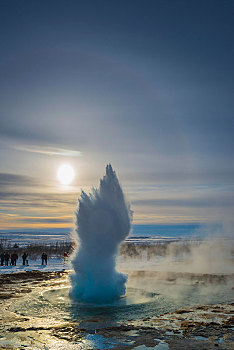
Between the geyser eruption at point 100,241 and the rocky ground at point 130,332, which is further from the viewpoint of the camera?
the geyser eruption at point 100,241

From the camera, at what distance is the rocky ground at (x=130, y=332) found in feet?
30.8

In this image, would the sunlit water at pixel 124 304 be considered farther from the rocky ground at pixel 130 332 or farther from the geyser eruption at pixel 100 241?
the geyser eruption at pixel 100 241

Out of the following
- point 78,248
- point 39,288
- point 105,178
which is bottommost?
point 39,288

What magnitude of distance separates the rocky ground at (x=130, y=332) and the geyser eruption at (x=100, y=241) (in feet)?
14.5

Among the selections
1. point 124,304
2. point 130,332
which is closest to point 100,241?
point 124,304

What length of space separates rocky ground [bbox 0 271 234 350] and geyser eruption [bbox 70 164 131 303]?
14.5 feet

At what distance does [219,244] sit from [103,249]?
137ft

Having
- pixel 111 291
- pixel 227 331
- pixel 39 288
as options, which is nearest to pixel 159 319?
pixel 227 331

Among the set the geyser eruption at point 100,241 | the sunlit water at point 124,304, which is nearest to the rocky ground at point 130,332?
the sunlit water at point 124,304

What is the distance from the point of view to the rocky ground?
9.40 meters

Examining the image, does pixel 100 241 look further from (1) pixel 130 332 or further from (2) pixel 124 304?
(1) pixel 130 332

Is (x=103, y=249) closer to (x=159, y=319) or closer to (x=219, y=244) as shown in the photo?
(x=159, y=319)

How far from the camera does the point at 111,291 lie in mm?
17312

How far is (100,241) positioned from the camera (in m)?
18.0
